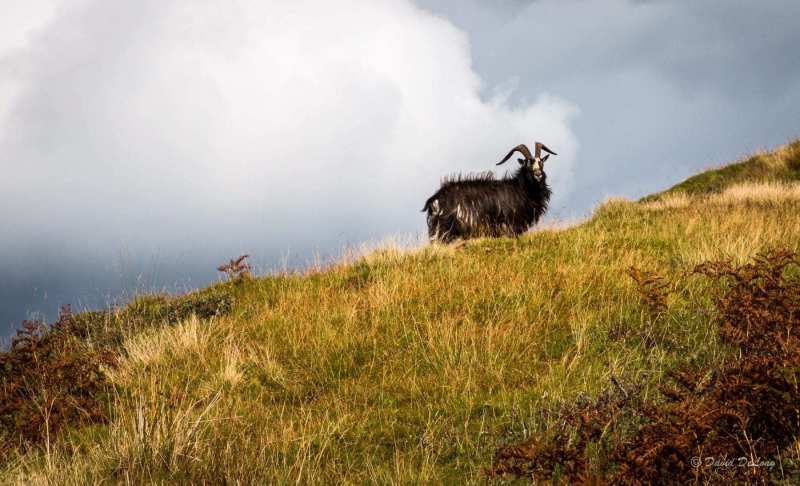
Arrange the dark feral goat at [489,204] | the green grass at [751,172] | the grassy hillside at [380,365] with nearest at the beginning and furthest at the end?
the grassy hillside at [380,365]
the dark feral goat at [489,204]
the green grass at [751,172]

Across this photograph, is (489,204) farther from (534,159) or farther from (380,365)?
(380,365)

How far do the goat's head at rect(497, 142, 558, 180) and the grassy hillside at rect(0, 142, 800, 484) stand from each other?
18.7ft

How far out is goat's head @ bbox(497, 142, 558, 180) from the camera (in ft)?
49.9

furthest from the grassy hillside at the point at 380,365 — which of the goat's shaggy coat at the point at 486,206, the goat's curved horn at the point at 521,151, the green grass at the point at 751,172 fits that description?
the green grass at the point at 751,172

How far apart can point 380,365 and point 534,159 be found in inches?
415

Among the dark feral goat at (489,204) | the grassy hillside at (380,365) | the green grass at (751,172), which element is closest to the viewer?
the grassy hillside at (380,365)

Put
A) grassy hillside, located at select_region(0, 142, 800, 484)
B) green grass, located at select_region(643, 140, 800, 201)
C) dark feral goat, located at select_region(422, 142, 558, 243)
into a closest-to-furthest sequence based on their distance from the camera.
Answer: grassy hillside, located at select_region(0, 142, 800, 484) → dark feral goat, located at select_region(422, 142, 558, 243) → green grass, located at select_region(643, 140, 800, 201)

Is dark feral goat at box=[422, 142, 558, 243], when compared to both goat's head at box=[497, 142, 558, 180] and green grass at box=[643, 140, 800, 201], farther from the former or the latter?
green grass at box=[643, 140, 800, 201]

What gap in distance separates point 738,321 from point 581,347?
126cm

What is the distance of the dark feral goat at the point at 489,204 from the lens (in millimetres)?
14328

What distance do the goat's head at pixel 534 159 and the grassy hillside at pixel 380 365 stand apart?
5.69 metres

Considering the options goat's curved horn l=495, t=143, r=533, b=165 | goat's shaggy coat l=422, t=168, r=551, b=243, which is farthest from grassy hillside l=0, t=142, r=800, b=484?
goat's curved horn l=495, t=143, r=533, b=165

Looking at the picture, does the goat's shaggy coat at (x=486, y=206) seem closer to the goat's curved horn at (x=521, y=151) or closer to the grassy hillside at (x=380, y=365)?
the goat's curved horn at (x=521, y=151)

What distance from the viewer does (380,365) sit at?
5840 millimetres
